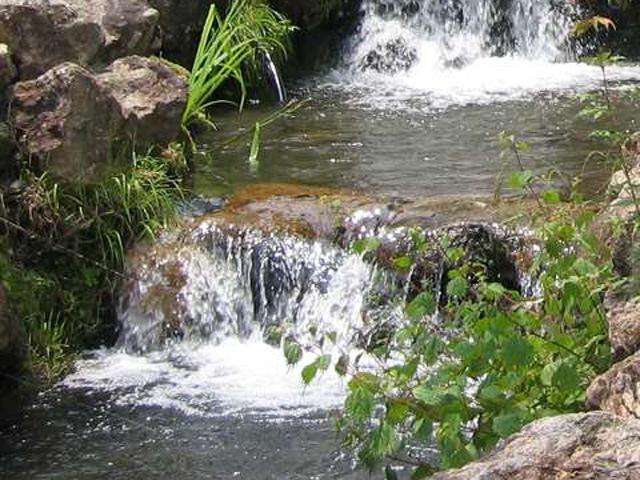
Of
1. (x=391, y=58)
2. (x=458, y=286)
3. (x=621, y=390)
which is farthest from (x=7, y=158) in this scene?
(x=391, y=58)

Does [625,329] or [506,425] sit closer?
[625,329]

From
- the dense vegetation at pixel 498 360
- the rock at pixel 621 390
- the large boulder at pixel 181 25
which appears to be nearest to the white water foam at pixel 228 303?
the dense vegetation at pixel 498 360

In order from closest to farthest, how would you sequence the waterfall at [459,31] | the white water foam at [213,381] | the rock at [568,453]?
the rock at [568,453] < the white water foam at [213,381] < the waterfall at [459,31]

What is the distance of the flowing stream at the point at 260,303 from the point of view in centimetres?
558

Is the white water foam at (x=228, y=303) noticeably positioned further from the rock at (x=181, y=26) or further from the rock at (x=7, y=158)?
the rock at (x=181, y=26)

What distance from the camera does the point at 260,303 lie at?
7074 mm

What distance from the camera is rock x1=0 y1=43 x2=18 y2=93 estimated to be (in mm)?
7219

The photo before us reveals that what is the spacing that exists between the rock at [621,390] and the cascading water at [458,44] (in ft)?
29.0

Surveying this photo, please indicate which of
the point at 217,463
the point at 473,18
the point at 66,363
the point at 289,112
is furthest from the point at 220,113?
the point at 217,463

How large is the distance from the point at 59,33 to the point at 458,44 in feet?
18.5

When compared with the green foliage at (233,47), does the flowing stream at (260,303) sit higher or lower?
lower

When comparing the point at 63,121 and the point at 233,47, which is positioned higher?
the point at 233,47

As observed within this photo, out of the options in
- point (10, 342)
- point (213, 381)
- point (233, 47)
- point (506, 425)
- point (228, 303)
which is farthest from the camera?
point (233, 47)

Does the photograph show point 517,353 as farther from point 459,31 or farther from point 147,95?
point 459,31
